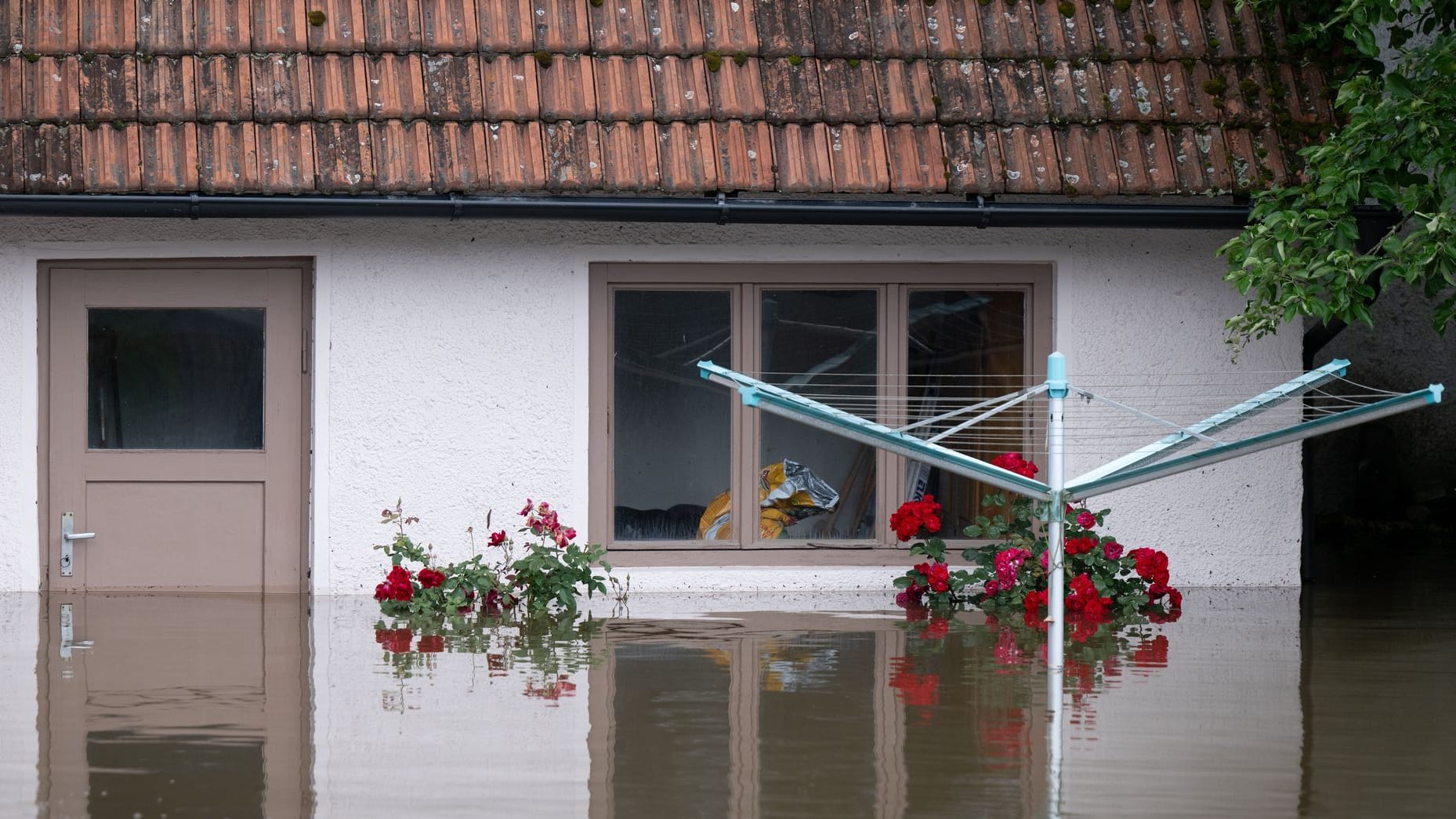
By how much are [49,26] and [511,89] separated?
7.12ft

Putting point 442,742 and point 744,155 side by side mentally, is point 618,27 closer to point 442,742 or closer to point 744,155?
point 744,155

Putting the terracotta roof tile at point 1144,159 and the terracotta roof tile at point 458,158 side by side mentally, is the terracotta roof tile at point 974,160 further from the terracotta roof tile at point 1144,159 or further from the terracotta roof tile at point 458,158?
the terracotta roof tile at point 458,158

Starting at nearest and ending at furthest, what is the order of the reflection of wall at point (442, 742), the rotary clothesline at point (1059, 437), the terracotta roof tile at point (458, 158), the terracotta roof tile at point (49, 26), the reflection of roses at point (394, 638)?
the reflection of wall at point (442, 742)
the rotary clothesline at point (1059, 437)
the reflection of roses at point (394, 638)
the terracotta roof tile at point (458, 158)
the terracotta roof tile at point (49, 26)

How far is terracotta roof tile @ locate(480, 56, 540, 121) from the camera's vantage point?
8500 millimetres

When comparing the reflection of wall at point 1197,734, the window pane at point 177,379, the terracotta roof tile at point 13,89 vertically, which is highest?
the terracotta roof tile at point 13,89

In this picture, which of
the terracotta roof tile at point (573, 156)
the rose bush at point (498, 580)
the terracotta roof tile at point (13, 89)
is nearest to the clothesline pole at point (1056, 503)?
the rose bush at point (498, 580)

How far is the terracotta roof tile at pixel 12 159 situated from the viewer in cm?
816

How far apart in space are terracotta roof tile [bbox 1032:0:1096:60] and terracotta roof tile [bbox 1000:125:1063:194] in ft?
1.54

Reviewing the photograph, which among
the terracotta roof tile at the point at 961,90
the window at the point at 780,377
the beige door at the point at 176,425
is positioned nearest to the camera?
the terracotta roof tile at the point at 961,90

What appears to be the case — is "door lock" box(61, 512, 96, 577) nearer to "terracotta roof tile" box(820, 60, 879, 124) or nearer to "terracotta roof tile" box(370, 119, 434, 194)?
"terracotta roof tile" box(370, 119, 434, 194)

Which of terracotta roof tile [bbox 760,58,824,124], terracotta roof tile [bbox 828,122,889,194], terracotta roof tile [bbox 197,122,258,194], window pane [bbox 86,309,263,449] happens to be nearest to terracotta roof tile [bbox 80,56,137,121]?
terracotta roof tile [bbox 197,122,258,194]

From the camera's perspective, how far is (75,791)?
4738mm

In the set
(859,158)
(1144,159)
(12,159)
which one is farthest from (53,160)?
(1144,159)

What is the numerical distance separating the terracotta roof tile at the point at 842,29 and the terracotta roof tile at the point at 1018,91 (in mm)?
622
